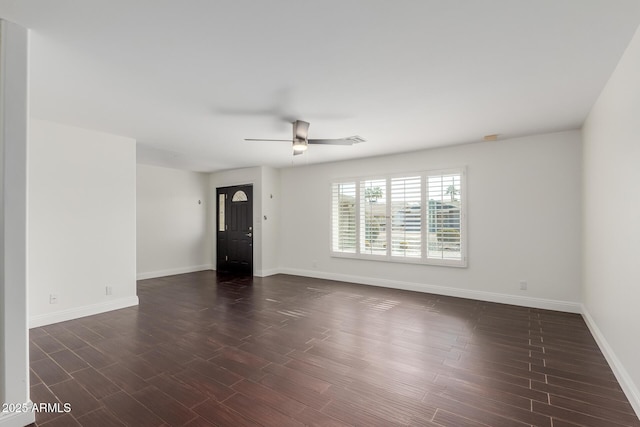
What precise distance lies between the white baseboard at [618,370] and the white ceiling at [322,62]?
240 cm

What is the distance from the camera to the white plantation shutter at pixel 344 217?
6.13m

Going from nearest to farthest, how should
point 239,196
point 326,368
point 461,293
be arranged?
point 326,368, point 461,293, point 239,196

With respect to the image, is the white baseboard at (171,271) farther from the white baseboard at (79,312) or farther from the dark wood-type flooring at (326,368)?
the dark wood-type flooring at (326,368)

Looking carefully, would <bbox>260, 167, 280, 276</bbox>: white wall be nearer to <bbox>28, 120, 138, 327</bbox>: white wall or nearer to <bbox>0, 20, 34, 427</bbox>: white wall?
<bbox>28, 120, 138, 327</bbox>: white wall

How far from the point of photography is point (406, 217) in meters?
5.42

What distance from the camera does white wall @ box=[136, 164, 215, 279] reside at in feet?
21.6

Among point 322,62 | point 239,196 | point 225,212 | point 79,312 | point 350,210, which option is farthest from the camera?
point 225,212

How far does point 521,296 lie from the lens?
175 inches

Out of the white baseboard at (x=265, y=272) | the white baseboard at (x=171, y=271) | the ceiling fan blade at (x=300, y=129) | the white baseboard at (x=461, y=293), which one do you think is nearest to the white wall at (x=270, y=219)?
the white baseboard at (x=265, y=272)

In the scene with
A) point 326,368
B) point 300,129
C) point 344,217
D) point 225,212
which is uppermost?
point 300,129

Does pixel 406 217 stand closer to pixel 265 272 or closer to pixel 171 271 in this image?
pixel 265 272

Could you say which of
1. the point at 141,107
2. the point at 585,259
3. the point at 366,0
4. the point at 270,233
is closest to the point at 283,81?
A: the point at 366,0

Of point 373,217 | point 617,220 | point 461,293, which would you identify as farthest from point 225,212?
point 617,220

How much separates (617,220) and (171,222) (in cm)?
759
